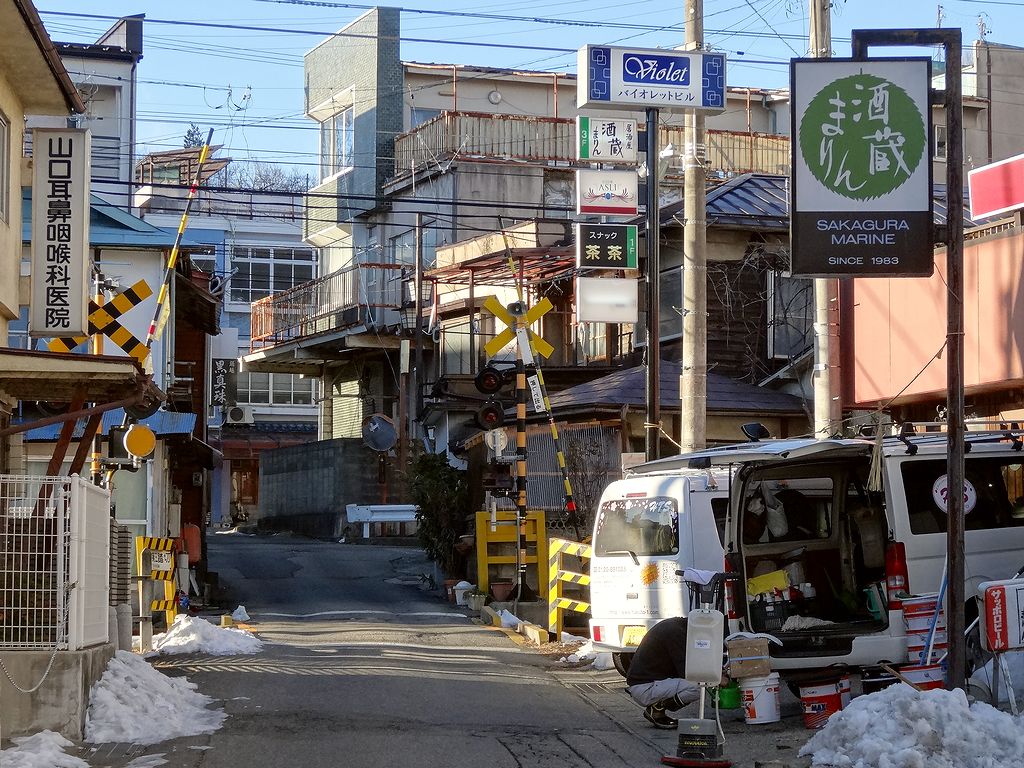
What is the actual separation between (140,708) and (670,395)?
52.9 feet

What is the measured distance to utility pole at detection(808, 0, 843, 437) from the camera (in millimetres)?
16141

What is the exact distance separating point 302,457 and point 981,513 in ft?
104

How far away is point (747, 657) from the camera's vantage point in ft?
35.2

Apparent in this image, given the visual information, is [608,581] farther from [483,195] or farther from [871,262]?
[483,195]

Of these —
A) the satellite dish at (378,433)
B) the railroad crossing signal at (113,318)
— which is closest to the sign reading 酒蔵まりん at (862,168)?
the railroad crossing signal at (113,318)

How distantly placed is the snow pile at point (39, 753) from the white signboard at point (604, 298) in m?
10.7

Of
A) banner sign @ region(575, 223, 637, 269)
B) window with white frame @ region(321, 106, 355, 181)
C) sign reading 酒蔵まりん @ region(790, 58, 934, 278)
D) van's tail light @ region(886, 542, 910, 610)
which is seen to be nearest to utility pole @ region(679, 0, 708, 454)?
banner sign @ region(575, 223, 637, 269)

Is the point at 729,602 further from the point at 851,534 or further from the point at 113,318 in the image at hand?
the point at 113,318

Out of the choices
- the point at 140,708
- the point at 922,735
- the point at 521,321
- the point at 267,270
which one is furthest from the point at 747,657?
the point at 267,270

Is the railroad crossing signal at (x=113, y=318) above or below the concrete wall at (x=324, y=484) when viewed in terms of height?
above

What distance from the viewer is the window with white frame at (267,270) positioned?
55.2m

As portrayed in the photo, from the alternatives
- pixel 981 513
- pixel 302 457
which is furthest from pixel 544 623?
pixel 302 457

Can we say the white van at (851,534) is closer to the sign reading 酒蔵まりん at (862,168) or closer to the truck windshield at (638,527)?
the truck windshield at (638,527)

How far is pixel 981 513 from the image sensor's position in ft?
39.3
